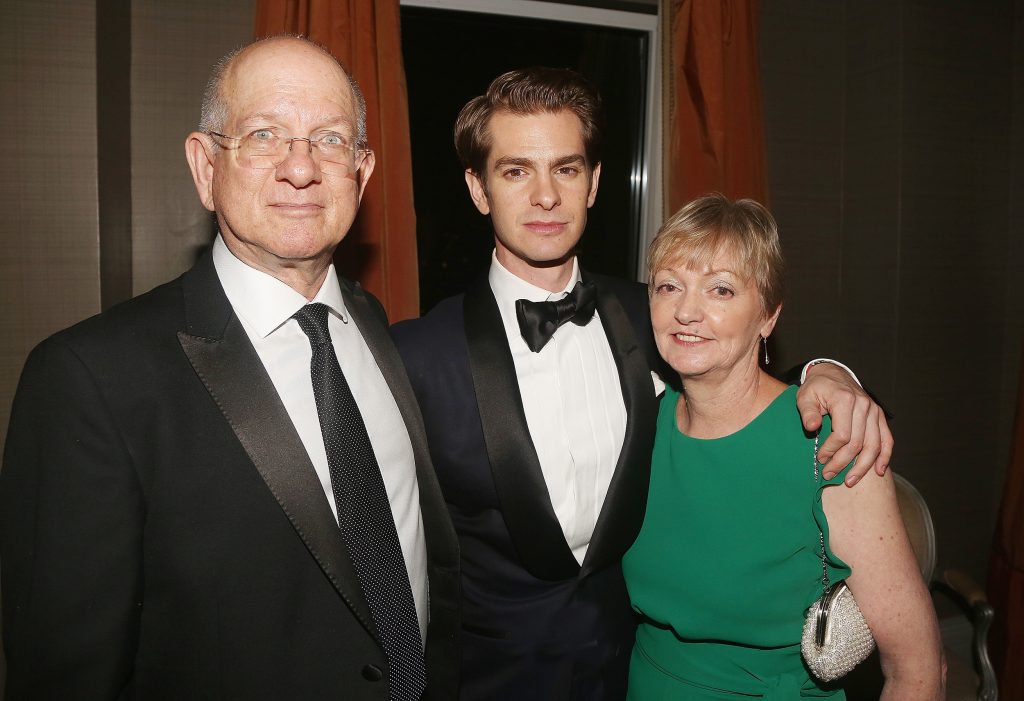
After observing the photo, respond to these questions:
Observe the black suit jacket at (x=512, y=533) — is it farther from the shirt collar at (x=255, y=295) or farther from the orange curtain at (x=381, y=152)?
the orange curtain at (x=381, y=152)

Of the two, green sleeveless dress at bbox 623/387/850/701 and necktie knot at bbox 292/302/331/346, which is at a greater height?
necktie knot at bbox 292/302/331/346

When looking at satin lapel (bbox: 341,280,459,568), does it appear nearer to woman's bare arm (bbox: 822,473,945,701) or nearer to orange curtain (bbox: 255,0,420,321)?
woman's bare arm (bbox: 822,473,945,701)

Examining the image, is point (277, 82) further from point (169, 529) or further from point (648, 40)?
point (648, 40)

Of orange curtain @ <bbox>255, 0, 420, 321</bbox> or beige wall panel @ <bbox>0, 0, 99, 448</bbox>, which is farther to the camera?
orange curtain @ <bbox>255, 0, 420, 321</bbox>

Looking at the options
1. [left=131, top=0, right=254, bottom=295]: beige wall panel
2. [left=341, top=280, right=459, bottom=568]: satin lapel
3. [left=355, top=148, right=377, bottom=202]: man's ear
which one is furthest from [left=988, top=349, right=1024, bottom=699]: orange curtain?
[left=131, top=0, right=254, bottom=295]: beige wall panel

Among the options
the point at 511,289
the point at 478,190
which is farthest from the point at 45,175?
the point at 511,289

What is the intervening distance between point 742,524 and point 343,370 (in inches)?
37.4

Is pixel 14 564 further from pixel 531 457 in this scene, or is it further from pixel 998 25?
pixel 998 25

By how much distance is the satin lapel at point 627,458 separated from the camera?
1688 mm

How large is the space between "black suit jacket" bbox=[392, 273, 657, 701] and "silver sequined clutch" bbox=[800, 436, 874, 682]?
442 millimetres

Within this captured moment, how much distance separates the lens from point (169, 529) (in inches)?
47.5

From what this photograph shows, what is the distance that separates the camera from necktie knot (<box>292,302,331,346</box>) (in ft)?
4.66

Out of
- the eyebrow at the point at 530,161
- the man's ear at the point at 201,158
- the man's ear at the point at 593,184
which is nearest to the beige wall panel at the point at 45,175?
the man's ear at the point at 201,158

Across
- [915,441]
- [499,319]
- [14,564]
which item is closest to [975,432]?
[915,441]
